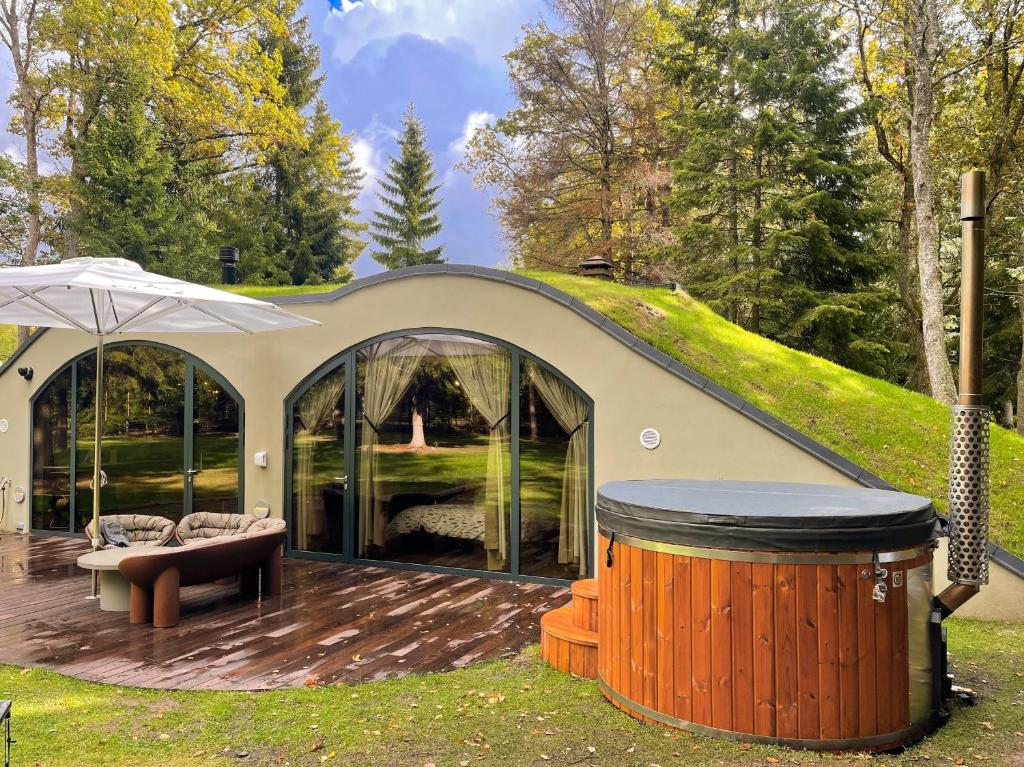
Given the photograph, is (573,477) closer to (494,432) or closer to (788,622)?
(494,432)

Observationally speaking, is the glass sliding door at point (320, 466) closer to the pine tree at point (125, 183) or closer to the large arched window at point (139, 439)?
the large arched window at point (139, 439)

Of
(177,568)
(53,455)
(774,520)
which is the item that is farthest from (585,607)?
(53,455)

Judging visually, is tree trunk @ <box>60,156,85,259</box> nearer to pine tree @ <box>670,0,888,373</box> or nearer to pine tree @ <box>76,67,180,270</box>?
pine tree @ <box>76,67,180,270</box>

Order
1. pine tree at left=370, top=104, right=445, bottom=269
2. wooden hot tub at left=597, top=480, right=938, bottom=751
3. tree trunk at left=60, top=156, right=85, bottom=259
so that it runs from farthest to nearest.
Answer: pine tree at left=370, top=104, right=445, bottom=269 < tree trunk at left=60, top=156, right=85, bottom=259 < wooden hot tub at left=597, top=480, right=938, bottom=751

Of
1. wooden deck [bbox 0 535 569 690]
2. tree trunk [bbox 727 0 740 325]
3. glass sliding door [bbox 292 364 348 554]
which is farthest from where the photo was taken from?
tree trunk [bbox 727 0 740 325]

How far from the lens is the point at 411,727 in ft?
11.0

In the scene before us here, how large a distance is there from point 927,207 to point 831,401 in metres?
4.89

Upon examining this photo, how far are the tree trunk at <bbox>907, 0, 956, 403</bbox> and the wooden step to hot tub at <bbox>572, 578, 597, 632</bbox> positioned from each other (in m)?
7.52

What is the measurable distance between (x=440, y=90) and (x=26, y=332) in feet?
571

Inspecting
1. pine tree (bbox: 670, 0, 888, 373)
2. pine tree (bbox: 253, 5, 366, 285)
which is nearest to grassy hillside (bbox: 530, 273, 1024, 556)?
pine tree (bbox: 670, 0, 888, 373)

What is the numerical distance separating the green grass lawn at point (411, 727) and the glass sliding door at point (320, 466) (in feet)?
11.0

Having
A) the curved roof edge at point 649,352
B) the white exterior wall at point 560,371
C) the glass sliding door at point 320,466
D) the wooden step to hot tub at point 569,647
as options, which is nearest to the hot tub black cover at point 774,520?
the wooden step to hot tub at point 569,647

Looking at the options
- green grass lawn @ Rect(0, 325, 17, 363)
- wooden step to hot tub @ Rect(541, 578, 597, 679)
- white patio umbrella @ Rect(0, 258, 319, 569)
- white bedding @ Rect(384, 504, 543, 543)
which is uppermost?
green grass lawn @ Rect(0, 325, 17, 363)

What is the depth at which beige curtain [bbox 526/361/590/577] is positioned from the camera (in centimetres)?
636
